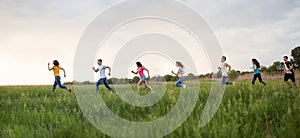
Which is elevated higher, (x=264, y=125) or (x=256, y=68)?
(x=256, y=68)

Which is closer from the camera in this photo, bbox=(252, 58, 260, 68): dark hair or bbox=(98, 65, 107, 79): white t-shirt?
bbox=(98, 65, 107, 79): white t-shirt

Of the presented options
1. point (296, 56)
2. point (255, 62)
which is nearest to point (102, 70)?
point (255, 62)

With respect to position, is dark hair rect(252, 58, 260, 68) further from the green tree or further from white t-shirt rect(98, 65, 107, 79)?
the green tree

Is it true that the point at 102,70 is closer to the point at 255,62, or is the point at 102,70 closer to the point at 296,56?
the point at 255,62

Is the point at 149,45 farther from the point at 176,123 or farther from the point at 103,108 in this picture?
the point at 176,123

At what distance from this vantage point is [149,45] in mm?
8805

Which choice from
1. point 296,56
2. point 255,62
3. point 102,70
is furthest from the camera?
point 296,56

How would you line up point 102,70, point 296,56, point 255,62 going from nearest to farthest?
point 102,70 < point 255,62 < point 296,56

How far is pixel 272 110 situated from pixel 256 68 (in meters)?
9.87

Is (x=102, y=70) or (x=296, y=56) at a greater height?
(x=296, y=56)

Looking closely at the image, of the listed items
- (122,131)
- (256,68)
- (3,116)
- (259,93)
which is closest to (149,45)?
(259,93)

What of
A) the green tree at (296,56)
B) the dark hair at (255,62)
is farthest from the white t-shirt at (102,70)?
the green tree at (296,56)

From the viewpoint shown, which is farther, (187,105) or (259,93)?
(259,93)

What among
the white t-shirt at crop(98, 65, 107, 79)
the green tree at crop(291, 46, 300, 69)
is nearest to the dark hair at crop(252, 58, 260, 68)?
the white t-shirt at crop(98, 65, 107, 79)
